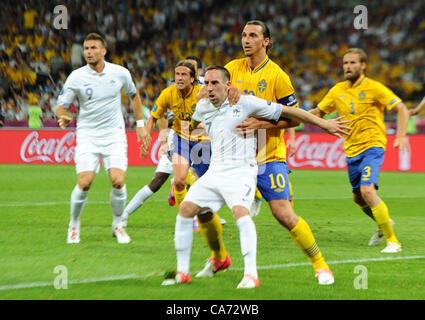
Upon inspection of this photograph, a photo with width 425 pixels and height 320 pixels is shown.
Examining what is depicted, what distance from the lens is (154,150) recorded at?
20.3 meters

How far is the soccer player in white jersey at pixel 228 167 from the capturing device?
5.43 meters

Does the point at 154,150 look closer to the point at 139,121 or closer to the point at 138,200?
the point at 138,200

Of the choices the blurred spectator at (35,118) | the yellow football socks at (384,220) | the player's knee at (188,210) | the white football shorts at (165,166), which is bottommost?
the yellow football socks at (384,220)

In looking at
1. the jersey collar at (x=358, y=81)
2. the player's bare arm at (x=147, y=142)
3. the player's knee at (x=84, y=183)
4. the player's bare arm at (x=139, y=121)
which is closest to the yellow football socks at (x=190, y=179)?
the player's bare arm at (x=147, y=142)

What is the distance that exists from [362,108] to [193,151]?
2.06 metres

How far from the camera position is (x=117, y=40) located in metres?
27.6

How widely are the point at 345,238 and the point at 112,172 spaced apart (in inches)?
117

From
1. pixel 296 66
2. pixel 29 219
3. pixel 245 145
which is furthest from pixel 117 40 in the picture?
pixel 245 145

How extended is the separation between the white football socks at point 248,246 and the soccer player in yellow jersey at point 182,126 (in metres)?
2.77

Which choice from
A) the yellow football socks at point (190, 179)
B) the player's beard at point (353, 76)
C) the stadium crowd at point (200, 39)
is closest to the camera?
the player's beard at point (353, 76)

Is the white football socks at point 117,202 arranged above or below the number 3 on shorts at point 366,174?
below

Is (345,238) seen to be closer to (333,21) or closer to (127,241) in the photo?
(127,241)

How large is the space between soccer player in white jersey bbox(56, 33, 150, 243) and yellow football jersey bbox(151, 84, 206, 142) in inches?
21.0

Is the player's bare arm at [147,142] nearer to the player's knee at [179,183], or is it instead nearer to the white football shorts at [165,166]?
the player's knee at [179,183]
